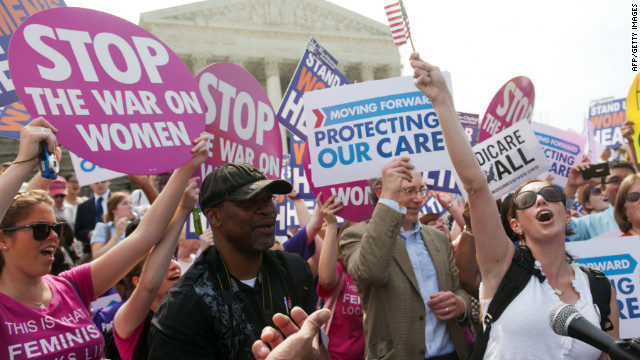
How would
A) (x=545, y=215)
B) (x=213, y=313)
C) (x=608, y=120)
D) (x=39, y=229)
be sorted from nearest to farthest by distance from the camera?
(x=213, y=313) → (x=39, y=229) → (x=545, y=215) → (x=608, y=120)

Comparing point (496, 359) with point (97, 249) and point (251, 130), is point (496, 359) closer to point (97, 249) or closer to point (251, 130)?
point (251, 130)

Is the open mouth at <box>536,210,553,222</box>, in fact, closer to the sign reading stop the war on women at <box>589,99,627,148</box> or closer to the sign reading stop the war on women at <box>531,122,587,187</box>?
the sign reading stop the war on women at <box>531,122,587,187</box>

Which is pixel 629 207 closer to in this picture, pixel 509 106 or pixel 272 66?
pixel 509 106

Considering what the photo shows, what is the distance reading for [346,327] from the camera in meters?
3.28

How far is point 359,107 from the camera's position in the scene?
3.10 metres

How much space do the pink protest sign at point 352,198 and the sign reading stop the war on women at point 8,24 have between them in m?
1.82

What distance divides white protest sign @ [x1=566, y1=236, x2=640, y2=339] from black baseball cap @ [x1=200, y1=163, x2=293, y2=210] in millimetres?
2014

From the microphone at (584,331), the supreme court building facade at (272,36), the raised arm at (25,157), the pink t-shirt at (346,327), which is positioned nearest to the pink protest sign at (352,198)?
the pink t-shirt at (346,327)

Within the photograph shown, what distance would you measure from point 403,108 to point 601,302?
1569 mm

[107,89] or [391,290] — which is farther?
[391,290]

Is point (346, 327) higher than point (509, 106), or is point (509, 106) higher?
point (509, 106)

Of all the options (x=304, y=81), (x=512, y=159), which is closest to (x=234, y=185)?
(x=512, y=159)

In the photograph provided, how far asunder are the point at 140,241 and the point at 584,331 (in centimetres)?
176

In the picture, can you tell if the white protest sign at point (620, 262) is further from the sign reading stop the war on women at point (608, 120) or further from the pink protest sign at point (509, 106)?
the sign reading stop the war on women at point (608, 120)
